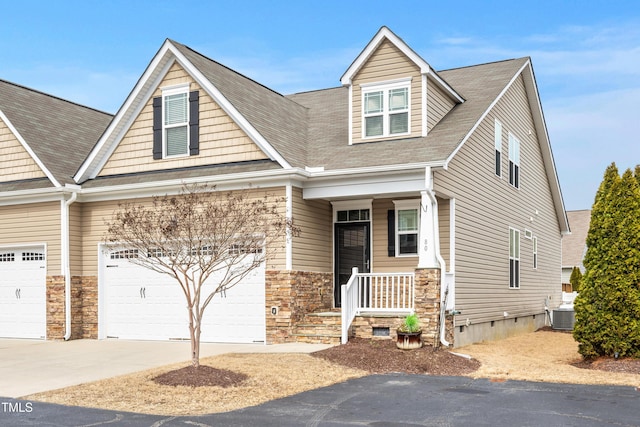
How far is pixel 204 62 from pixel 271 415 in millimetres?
11716

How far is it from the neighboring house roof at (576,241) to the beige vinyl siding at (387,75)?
30.3 m

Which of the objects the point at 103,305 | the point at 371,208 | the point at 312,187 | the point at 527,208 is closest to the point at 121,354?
the point at 103,305

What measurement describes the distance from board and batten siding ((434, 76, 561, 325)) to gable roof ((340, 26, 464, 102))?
1.91m

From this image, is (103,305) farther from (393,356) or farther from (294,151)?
(393,356)

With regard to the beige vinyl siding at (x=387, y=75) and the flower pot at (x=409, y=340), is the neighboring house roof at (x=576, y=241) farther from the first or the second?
the flower pot at (x=409, y=340)

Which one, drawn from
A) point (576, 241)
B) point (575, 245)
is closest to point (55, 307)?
point (575, 245)

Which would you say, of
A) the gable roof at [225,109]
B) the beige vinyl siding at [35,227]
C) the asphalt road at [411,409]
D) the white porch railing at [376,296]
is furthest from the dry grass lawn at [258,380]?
the beige vinyl siding at [35,227]

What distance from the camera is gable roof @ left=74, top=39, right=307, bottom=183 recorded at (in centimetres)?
1703

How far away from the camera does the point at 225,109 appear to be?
17312 millimetres

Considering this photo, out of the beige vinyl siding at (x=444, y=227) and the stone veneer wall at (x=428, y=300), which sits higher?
the beige vinyl siding at (x=444, y=227)

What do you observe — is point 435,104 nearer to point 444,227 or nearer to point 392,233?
point 444,227

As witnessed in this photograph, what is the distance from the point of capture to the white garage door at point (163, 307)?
16.7m

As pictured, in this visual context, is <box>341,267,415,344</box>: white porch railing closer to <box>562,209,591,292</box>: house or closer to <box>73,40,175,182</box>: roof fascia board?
<box>73,40,175,182</box>: roof fascia board

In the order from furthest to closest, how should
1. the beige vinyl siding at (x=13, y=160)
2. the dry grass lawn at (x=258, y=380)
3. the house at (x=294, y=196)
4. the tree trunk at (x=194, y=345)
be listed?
the beige vinyl siding at (x=13, y=160)
the house at (x=294, y=196)
the tree trunk at (x=194, y=345)
the dry grass lawn at (x=258, y=380)
